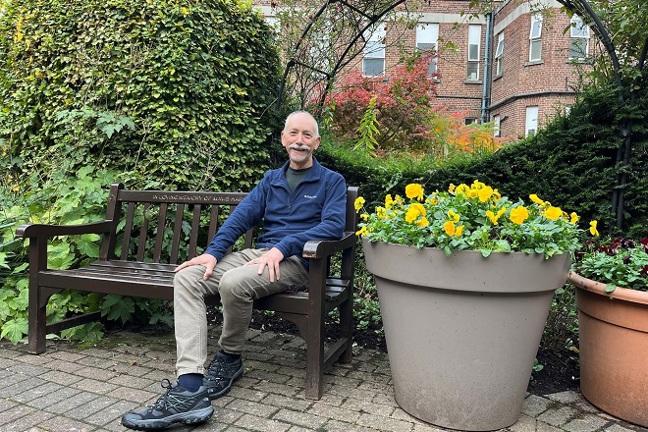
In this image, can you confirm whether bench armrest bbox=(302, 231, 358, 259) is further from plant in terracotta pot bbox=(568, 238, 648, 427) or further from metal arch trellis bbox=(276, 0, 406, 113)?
metal arch trellis bbox=(276, 0, 406, 113)

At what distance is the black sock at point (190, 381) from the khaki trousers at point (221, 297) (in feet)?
0.08

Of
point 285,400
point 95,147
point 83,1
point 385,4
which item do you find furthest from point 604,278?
point 83,1

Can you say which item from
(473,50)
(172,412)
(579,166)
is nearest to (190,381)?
(172,412)

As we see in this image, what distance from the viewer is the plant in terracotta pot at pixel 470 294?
7.06 ft

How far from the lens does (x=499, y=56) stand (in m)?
17.4

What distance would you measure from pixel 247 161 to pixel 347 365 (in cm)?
237

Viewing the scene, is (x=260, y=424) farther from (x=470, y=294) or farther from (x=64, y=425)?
(x=470, y=294)

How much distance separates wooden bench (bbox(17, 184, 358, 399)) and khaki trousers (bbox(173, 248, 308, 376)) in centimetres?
12

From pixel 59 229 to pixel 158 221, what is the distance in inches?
26.0

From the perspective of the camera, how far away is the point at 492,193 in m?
2.32

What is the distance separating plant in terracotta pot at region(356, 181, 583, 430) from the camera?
7.06ft

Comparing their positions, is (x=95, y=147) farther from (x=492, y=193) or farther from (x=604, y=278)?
(x=604, y=278)

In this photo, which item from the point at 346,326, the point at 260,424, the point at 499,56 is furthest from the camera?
the point at 499,56

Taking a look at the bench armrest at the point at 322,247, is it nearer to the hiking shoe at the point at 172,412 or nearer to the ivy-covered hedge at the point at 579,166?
the hiking shoe at the point at 172,412
